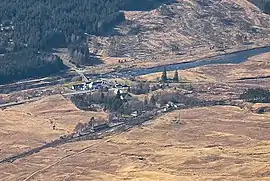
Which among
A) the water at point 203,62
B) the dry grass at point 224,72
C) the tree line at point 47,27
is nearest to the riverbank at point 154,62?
the water at point 203,62

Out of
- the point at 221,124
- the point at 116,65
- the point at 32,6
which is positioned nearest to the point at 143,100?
the point at 221,124

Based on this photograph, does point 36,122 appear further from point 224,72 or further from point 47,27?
point 47,27

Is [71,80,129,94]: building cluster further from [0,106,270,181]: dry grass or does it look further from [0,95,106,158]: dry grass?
[0,106,270,181]: dry grass

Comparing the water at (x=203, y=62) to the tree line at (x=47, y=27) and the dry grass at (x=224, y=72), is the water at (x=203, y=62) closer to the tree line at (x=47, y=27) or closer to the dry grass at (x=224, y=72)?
the dry grass at (x=224, y=72)

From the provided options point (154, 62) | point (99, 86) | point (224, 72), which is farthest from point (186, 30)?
point (99, 86)

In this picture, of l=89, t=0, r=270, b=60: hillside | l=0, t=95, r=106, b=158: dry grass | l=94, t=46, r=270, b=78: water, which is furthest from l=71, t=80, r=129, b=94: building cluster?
l=89, t=0, r=270, b=60: hillside

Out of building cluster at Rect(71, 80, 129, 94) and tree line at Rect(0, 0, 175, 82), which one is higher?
tree line at Rect(0, 0, 175, 82)
